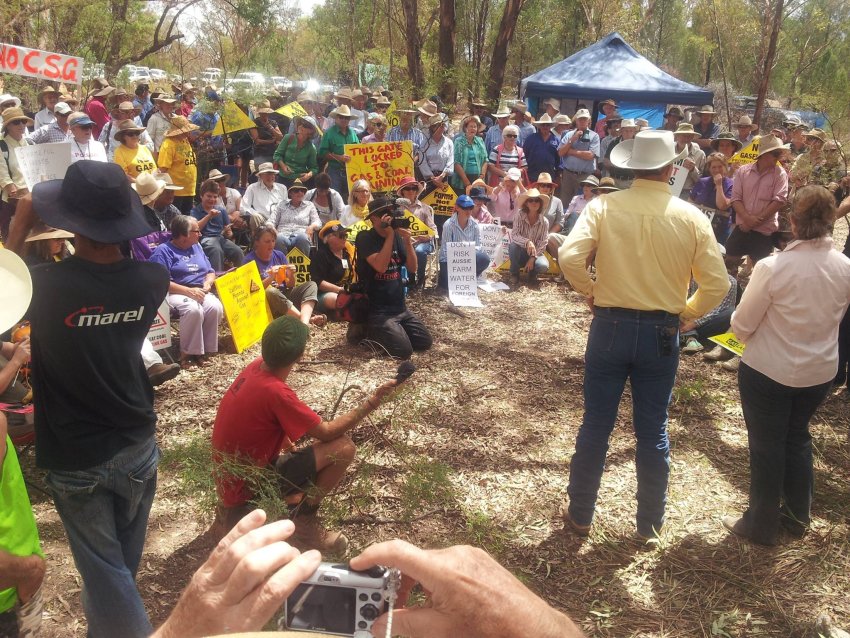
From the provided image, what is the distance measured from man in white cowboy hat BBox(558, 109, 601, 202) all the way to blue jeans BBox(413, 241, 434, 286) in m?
3.67

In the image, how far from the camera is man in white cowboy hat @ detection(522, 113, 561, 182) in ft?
34.2

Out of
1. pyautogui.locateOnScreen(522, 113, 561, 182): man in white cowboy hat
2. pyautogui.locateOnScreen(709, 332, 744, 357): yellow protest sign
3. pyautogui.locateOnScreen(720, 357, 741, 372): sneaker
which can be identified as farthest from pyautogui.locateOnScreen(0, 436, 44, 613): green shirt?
pyautogui.locateOnScreen(522, 113, 561, 182): man in white cowboy hat

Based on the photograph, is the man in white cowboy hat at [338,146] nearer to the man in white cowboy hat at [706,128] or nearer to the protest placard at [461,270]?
the protest placard at [461,270]

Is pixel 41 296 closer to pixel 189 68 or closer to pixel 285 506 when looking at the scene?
pixel 285 506

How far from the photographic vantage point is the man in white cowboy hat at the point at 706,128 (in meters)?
11.5

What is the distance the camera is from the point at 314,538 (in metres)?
3.16

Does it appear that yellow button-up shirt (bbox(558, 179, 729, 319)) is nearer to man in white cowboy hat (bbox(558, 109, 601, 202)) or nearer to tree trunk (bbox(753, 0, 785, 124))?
man in white cowboy hat (bbox(558, 109, 601, 202))

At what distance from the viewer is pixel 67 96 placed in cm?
1143

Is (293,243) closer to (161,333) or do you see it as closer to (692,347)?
(161,333)

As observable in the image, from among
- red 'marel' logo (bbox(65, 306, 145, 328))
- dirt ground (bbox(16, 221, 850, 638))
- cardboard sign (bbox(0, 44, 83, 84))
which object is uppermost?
cardboard sign (bbox(0, 44, 83, 84))

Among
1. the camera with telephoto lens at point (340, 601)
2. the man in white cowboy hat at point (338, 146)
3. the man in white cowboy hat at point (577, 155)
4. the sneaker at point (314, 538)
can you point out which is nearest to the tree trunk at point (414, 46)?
the man in white cowboy hat at point (577, 155)

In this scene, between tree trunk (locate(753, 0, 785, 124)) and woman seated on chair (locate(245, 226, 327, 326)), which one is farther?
tree trunk (locate(753, 0, 785, 124))

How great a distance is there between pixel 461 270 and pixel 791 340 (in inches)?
184

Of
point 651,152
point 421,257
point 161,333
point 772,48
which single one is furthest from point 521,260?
point 772,48
